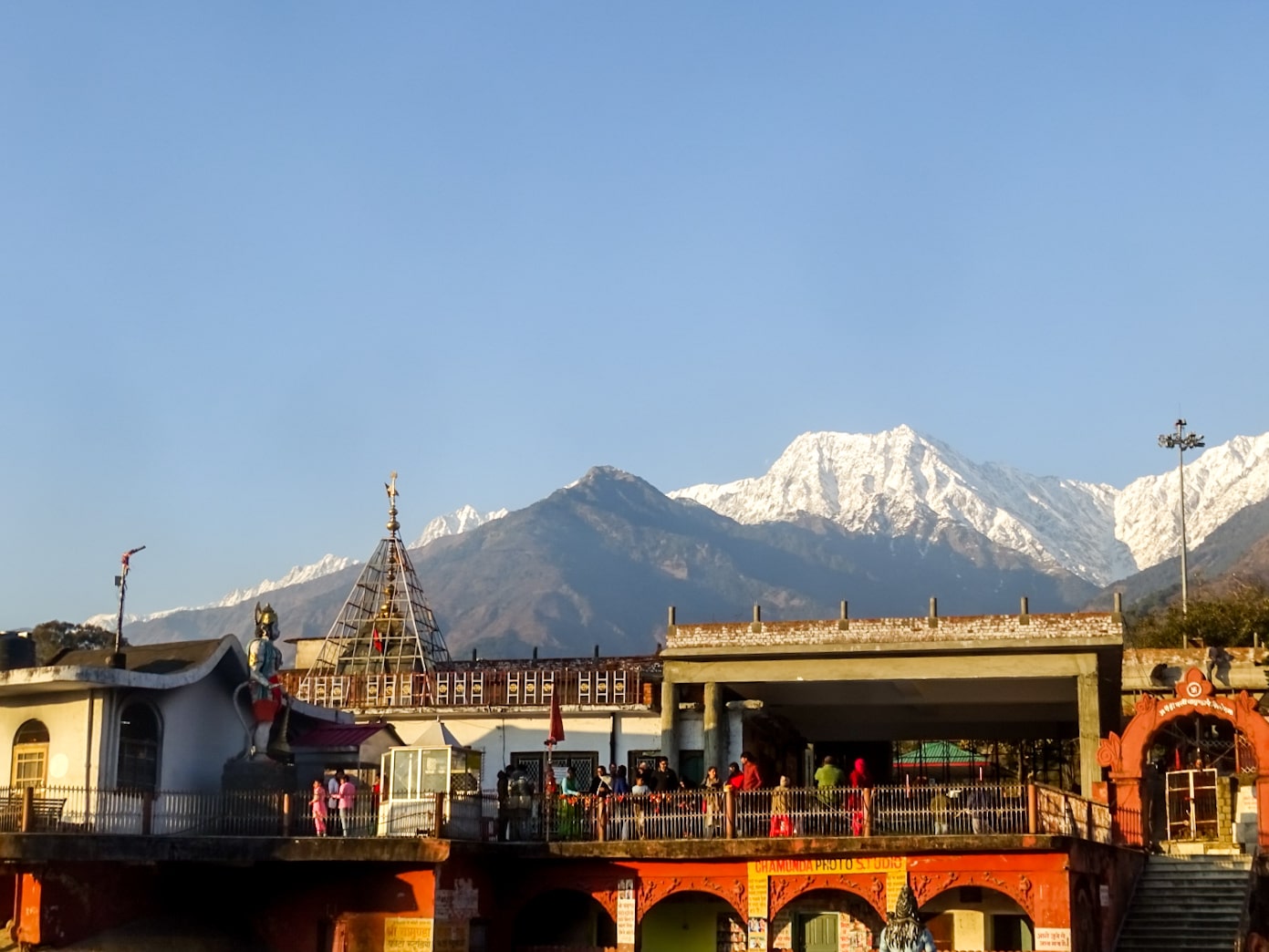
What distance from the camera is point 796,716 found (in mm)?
46875

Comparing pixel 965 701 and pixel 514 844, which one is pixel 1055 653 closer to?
pixel 965 701

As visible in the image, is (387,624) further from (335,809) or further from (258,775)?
(335,809)

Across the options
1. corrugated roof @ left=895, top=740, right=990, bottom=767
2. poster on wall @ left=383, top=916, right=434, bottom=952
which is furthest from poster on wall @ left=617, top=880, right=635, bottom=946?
corrugated roof @ left=895, top=740, right=990, bottom=767

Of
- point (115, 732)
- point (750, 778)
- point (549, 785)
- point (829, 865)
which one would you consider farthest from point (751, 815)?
point (115, 732)

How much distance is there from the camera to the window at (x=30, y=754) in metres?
34.5

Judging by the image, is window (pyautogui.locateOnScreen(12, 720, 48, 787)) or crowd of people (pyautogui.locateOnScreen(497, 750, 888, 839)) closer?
crowd of people (pyautogui.locateOnScreen(497, 750, 888, 839))

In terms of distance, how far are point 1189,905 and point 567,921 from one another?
1278 cm

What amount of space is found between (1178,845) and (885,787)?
831 centimetres

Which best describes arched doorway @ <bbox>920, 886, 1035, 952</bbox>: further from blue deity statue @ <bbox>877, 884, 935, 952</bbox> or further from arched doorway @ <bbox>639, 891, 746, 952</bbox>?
blue deity statue @ <bbox>877, 884, 935, 952</bbox>

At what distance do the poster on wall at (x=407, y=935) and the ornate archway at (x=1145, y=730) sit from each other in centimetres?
1377

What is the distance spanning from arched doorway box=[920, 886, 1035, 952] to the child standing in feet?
40.9

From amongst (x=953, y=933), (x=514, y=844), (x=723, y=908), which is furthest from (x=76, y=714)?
(x=953, y=933)

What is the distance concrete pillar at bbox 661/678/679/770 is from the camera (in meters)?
40.4

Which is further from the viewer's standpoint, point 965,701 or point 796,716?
point 796,716
